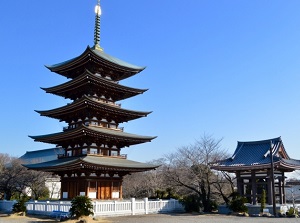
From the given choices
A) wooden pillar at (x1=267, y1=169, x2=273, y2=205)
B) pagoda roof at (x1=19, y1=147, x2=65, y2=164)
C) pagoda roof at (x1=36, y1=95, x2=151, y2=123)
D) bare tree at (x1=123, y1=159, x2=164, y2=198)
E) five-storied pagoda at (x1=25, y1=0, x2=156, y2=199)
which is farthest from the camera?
pagoda roof at (x1=19, y1=147, x2=65, y2=164)

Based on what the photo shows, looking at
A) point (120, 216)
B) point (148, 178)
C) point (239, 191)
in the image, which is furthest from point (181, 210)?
point (148, 178)

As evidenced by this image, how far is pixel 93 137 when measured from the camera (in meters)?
30.1

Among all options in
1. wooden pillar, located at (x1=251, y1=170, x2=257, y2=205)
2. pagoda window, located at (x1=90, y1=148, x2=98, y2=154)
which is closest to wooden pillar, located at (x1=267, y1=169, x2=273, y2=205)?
wooden pillar, located at (x1=251, y1=170, x2=257, y2=205)

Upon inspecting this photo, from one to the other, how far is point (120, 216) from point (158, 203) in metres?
5.52

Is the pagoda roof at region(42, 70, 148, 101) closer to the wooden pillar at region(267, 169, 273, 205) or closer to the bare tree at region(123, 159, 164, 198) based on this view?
the wooden pillar at region(267, 169, 273, 205)

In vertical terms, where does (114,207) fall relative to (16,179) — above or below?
below

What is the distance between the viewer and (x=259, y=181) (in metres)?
31.9

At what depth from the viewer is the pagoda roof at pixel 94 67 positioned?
3231 centimetres

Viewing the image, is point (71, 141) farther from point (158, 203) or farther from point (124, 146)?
point (158, 203)

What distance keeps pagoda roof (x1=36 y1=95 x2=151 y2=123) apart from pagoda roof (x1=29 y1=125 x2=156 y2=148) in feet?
5.46

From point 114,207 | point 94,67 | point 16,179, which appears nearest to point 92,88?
point 94,67

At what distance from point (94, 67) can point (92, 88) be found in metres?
2.46

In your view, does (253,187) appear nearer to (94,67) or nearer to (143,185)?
(94,67)

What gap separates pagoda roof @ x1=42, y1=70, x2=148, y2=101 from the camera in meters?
31.3
